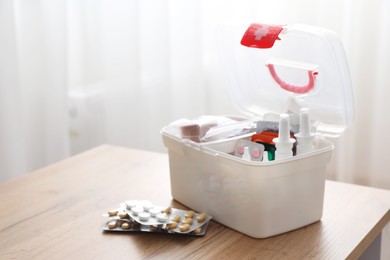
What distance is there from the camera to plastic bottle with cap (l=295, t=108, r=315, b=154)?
102cm

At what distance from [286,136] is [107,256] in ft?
1.08

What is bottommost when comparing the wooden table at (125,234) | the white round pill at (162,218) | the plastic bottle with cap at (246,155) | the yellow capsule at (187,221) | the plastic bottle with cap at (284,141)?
the wooden table at (125,234)

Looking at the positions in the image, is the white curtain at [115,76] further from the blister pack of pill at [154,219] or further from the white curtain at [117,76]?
the blister pack of pill at [154,219]

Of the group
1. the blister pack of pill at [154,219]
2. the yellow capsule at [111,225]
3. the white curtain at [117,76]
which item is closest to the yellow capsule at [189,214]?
the blister pack of pill at [154,219]

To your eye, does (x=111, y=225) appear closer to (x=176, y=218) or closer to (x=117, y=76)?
(x=176, y=218)

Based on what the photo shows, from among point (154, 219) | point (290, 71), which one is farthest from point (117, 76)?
point (154, 219)

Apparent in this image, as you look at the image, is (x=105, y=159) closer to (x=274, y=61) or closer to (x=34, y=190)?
(x=34, y=190)

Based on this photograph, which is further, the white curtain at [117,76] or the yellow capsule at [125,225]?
the white curtain at [117,76]

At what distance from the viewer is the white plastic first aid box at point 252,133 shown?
984 mm

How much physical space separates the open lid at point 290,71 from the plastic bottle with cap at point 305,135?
0.32 feet

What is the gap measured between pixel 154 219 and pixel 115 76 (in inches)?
44.5

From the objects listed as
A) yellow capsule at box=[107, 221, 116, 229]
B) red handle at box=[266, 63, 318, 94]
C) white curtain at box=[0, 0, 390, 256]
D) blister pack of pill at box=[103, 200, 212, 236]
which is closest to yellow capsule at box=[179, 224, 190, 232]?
blister pack of pill at box=[103, 200, 212, 236]

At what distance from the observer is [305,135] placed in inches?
40.1

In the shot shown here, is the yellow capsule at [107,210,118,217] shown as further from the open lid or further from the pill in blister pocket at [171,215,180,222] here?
the open lid
